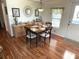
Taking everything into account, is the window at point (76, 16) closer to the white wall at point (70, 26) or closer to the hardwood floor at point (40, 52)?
the white wall at point (70, 26)

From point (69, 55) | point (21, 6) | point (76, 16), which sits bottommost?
point (69, 55)

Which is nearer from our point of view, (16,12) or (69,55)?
(69,55)

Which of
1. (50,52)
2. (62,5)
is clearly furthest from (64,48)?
(62,5)

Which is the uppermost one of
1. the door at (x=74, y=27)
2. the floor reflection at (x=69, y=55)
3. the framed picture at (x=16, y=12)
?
the framed picture at (x=16, y=12)

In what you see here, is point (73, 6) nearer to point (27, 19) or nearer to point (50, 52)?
point (50, 52)

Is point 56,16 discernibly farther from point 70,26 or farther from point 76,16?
point 76,16

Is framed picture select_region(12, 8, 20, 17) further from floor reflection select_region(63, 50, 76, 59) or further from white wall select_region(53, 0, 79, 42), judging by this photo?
floor reflection select_region(63, 50, 76, 59)

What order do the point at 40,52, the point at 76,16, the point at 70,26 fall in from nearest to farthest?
the point at 40,52, the point at 76,16, the point at 70,26

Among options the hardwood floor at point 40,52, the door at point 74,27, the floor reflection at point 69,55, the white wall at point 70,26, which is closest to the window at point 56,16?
the white wall at point 70,26

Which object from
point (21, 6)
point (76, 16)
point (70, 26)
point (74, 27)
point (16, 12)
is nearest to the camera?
point (76, 16)

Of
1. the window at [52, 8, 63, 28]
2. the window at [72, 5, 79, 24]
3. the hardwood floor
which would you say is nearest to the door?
the window at [72, 5, 79, 24]

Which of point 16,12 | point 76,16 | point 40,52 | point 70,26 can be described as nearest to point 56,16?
point 70,26

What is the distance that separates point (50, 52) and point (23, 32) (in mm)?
2347

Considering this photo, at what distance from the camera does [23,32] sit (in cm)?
492
